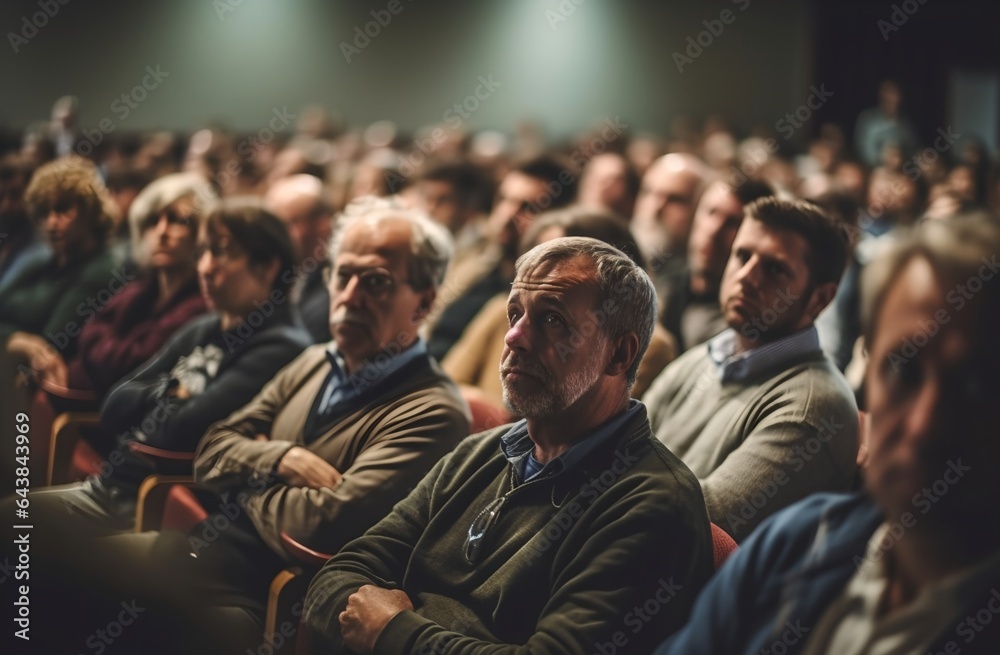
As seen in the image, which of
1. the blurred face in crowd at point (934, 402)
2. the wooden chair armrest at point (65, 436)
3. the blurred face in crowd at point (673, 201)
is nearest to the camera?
the blurred face in crowd at point (934, 402)

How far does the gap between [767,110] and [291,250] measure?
9.89 meters

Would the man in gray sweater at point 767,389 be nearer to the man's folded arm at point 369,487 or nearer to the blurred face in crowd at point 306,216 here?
the man's folded arm at point 369,487

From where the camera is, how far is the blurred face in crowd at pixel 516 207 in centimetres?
383

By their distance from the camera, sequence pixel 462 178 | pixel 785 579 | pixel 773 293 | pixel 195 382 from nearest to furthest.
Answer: pixel 785 579, pixel 773 293, pixel 195 382, pixel 462 178

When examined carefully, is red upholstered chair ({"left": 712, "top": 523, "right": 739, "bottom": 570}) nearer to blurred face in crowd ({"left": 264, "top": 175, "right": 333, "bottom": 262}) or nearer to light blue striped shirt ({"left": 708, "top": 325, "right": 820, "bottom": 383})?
light blue striped shirt ({"left": 708, "top": 325, "right": 820, "bottom": 383})

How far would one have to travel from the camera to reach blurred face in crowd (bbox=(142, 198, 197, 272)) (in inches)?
125

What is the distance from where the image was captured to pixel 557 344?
5.52 ft

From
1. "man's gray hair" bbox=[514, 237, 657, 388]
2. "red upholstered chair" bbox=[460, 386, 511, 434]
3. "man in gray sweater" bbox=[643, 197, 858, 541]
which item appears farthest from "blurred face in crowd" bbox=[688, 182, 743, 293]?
"man's gray hair" bbox=[514, 237, 657, 388]

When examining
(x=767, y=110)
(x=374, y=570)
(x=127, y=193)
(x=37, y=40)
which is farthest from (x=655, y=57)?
(x=374, y=570)

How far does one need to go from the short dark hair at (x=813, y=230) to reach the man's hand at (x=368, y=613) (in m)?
1.04

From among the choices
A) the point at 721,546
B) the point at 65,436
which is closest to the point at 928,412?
the point at 721,546

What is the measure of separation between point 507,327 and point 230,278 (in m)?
0.91

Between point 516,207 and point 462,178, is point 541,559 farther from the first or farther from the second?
point 462,178

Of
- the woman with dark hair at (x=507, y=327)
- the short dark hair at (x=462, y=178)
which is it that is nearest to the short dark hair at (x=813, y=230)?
the woman with dark hair at (x=507, y=327)
